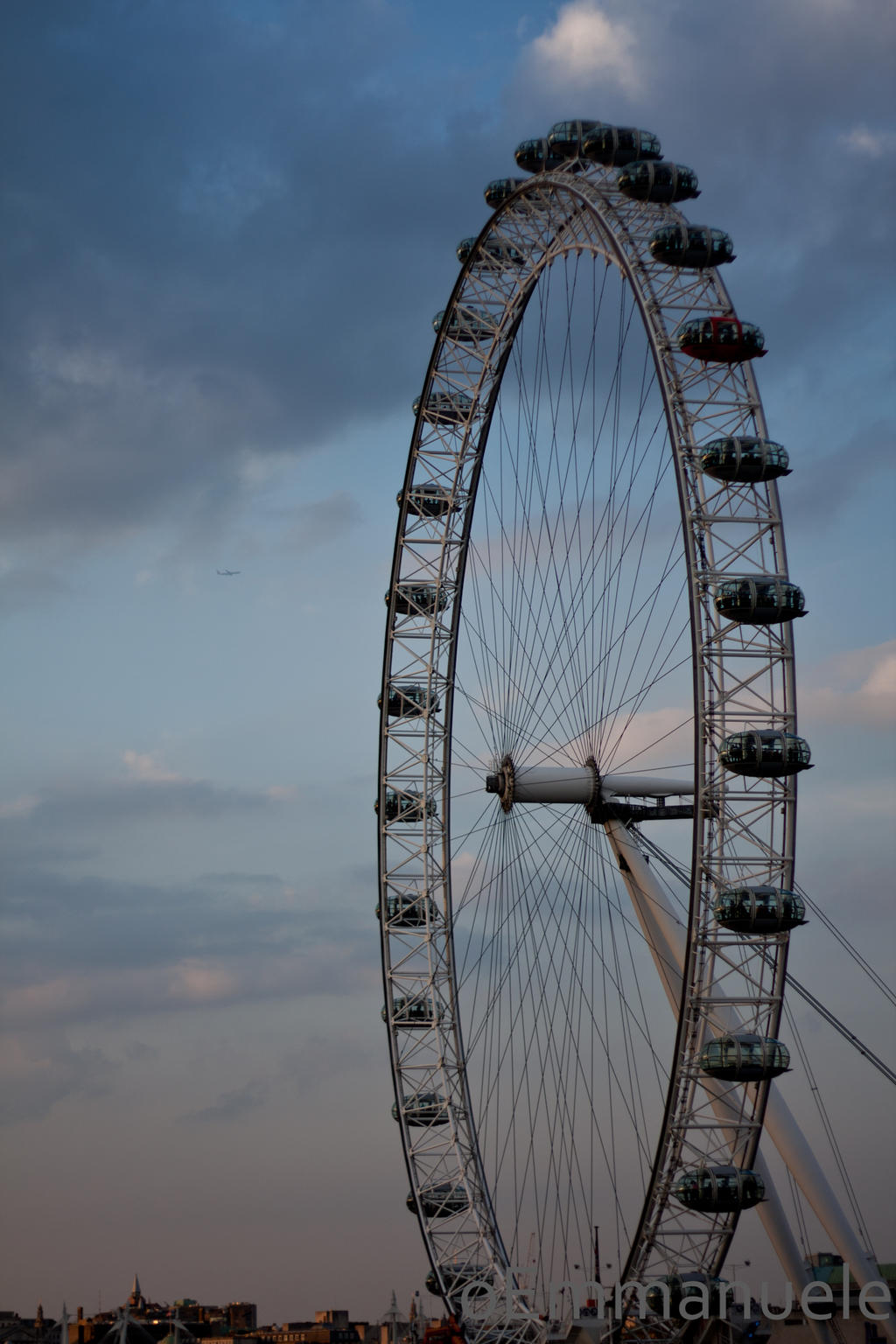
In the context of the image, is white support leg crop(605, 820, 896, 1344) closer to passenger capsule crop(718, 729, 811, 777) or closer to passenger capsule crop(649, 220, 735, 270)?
passenger capsule crop(718, 729, 811, 777)

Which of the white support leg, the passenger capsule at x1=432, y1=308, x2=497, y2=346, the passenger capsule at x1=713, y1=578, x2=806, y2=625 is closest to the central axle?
the white support leg

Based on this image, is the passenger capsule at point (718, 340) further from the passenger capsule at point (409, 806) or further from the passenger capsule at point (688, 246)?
the passenger capsule at point (409, 806)

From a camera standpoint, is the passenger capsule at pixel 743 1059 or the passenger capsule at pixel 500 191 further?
the passenger capsule at pixel 500 191

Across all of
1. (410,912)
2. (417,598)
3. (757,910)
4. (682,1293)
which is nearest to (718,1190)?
(682,1293)

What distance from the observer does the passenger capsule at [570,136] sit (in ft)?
165

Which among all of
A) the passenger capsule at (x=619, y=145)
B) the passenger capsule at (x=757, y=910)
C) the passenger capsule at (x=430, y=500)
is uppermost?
the passenger capsule at (x=619, y=145)

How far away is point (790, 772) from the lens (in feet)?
132

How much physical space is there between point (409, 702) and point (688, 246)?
21207mm

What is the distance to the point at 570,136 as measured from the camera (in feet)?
166

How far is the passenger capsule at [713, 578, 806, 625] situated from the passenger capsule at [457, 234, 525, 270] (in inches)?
768

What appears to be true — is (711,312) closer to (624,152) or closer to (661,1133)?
(624,152)

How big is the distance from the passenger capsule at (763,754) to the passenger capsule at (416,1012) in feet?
71.4

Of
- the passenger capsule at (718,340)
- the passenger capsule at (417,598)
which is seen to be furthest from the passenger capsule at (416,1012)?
the passenger capsule at (718,340)

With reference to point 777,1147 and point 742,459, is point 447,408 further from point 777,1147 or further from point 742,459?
point 777,1147
